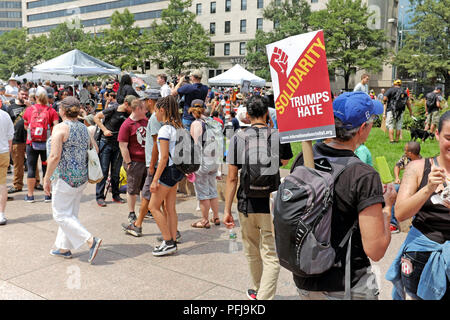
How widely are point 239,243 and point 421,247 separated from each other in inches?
142

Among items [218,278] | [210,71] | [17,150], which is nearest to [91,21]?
[210,71]

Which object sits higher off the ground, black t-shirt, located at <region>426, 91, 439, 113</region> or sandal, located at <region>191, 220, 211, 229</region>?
black t-shirt, located at <region>426, 91, 439, 113</region>

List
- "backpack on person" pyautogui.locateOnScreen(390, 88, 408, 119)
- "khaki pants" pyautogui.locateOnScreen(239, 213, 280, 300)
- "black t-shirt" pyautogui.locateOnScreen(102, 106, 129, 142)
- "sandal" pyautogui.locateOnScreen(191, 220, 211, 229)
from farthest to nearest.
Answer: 1. "backpack on person" pyautogui.locateOnScreen(390, 88, 408, 119)
2. "black t-shirt" pyautogui.locateOnScreen(102, 106, 129, 142)
3. "sandal" pyautogui.locateOnScreen(191, 220, 211, 229)
4. "khaki pants" pyautogui.locateOnScreen(239, 213, 280, 300)

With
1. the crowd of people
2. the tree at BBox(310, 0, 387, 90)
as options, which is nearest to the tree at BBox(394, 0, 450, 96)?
the tree at BBox(310, 0, 387, 90)

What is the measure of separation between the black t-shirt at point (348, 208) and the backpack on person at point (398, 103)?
34.2 ft

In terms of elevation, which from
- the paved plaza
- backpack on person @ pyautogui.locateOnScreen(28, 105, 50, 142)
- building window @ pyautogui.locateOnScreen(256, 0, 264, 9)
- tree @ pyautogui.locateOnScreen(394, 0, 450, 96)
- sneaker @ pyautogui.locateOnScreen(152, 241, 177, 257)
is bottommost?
the paved plaza

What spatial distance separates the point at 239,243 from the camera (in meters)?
5.90

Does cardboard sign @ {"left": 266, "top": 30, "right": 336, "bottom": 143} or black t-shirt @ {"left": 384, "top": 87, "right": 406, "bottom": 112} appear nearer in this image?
cardboard sign @ {"left": 266, "top": 30, "right": 336, "bottom": 143}

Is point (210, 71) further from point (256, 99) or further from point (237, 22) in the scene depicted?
point (256, 99)

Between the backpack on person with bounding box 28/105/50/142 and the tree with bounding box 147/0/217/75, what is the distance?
173ft

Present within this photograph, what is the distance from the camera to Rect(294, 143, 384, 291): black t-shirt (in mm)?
2156

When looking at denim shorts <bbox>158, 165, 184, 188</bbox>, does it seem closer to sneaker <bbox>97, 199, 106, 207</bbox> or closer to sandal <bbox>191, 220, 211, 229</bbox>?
sandal <bbox>191, 220, 211, 229</bbox>

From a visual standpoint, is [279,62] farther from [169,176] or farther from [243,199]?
[169,176]

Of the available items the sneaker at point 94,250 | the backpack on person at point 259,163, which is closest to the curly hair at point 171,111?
the backpack on person at point 259,163
